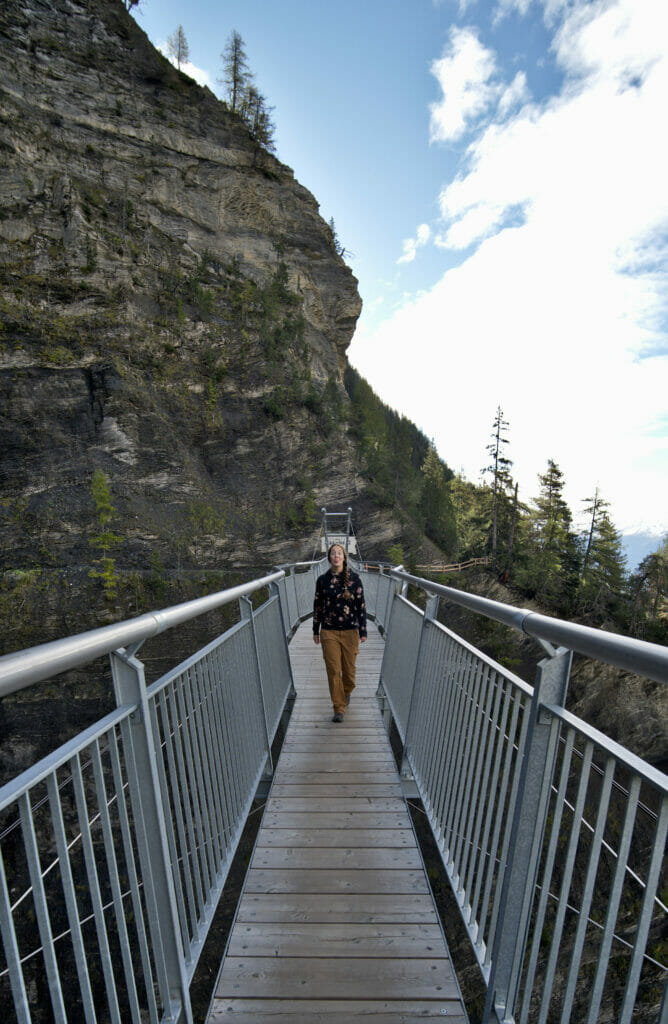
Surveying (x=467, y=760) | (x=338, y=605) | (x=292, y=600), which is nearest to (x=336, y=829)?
(x=467, y=760)

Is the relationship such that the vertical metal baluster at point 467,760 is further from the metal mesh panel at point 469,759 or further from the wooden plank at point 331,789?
the wooden plank at point 331,789

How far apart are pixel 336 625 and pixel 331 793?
5.18 ft

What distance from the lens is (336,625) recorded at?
190 inches

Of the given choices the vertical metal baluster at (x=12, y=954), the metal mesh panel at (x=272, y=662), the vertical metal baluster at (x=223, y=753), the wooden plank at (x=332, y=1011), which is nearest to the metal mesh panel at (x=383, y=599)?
the metal mesh panel at (x=272, y=662)

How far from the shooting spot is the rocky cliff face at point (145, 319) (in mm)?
24172

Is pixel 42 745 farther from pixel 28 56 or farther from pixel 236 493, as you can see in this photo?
pixel 28 56

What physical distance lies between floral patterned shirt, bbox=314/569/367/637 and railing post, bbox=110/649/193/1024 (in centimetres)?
320

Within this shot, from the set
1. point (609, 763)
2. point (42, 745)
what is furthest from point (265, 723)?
point (42, 745)

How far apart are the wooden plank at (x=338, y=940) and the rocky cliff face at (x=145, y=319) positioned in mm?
23369

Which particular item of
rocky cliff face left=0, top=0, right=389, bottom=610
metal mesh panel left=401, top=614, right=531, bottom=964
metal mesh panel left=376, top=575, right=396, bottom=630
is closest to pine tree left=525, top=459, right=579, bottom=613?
rocky cliff face left=0, top=0, right=389, bottom=610

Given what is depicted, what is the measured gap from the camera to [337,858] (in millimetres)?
2869

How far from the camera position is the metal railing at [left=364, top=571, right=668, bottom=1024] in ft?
3.67

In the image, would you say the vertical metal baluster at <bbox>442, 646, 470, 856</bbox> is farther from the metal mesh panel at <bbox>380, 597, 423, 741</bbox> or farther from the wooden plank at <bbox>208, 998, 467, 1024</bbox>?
the metal mesh panel at <bbox>380, 597, 423, 741</bbox>

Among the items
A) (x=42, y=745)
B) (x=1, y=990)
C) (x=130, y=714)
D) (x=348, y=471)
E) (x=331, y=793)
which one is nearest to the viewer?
(x=130, y=714)
